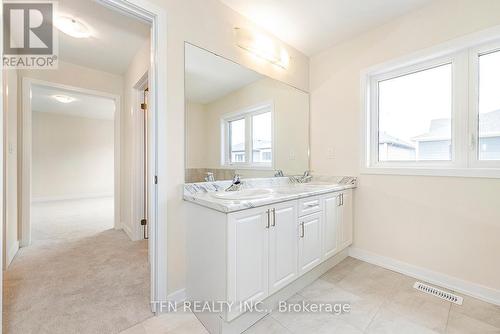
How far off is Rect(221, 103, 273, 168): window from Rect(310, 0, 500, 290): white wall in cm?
74

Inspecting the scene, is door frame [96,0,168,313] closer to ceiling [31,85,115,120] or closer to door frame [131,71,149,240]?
door frame [131,71,149,240]

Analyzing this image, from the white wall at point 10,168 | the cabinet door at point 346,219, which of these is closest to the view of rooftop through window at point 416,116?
the cabinet door at point 346,219

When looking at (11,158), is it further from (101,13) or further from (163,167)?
(163,167)

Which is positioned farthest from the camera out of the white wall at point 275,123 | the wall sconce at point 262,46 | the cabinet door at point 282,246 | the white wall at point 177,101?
the wall sconce at point 262,46

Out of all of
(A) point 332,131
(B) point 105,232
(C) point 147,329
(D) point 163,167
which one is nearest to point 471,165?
(A) point 332,131

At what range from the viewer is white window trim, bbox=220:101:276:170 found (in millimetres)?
2086

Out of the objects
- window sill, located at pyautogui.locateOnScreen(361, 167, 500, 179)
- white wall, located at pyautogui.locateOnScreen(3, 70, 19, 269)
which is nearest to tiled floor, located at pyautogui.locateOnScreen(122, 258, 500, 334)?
window sill, located at pyautogui.locateOnScreen(361, 167, 500, 179)

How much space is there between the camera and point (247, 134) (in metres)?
2.28

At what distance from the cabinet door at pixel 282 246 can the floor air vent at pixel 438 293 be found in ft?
3.70

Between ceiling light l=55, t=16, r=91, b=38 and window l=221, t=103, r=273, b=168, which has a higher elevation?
ceiling light l=55, t=16, r=91, b=38

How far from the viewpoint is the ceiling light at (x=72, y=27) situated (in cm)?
204

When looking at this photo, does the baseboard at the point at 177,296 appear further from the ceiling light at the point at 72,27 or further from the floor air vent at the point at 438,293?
the ceiling light at the point at 72,27

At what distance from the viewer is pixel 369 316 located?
1526 millimetres

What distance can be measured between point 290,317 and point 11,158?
322cm
